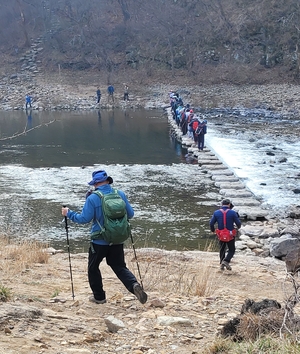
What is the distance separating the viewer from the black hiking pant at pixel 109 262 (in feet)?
18.5

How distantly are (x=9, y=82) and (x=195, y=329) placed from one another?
42960mm

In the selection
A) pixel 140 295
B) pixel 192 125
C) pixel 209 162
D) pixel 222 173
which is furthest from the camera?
pixel 192 125

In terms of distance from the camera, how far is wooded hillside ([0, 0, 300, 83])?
1650 inches

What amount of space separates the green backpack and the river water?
187cm

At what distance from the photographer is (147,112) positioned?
3562 cm

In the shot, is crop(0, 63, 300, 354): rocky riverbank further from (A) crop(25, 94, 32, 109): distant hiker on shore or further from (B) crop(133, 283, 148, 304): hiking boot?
(A) crop(25, 94, 32, 109): distant hiker on shore

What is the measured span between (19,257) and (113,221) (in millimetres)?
3173

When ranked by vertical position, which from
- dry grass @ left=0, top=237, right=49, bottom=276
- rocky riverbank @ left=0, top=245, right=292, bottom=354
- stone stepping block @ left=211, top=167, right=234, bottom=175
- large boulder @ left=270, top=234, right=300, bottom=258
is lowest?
stone stepping block @ left=211, top=167, right=234, bottom=175

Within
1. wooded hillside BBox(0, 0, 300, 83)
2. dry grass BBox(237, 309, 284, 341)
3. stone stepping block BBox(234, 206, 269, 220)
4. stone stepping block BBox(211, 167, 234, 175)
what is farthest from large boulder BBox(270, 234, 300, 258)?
wooded hillside BBox(0, 0, 300, 83)

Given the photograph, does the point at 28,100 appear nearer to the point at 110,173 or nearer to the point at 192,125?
the point at 192,125

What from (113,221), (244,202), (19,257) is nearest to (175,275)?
(113,221)

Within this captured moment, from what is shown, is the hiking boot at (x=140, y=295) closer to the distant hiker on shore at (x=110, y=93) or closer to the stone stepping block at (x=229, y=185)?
the stone stepping block at (x=229, y=185)

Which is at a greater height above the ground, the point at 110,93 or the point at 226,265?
the point at 226,265

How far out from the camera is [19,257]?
26.5 ft
